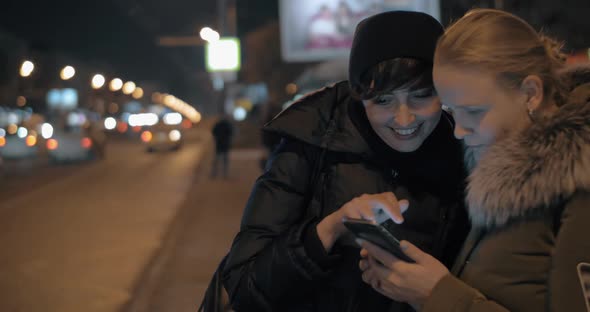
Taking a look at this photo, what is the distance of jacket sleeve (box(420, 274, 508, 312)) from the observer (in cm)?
145

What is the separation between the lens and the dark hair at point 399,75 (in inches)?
72.3

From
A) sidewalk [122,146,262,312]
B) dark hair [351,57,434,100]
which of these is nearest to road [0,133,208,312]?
sidewalk [122,146,262,312]

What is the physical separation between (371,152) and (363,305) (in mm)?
426

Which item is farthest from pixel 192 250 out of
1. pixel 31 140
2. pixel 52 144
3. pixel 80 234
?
pixel 31 140

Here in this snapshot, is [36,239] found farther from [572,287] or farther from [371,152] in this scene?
[572,287]

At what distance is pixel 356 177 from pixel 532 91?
58 cm

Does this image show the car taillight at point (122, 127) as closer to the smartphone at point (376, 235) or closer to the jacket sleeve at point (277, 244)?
the jacket sleeve at point (277, 244)

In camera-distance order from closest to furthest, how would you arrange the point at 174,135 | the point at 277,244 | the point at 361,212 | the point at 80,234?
the point at 361,212
the point at 277,244
the point at 80,234
the point at 174,135

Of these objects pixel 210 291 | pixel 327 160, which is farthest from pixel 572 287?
pixel 210 291

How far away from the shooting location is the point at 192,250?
354 inches

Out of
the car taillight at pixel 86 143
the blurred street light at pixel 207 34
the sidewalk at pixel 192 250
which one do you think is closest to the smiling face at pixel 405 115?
the sidewalk at pixel 192 250

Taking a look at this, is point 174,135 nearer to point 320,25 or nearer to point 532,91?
point 320,25

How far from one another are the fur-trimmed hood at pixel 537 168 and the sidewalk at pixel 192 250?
484cm

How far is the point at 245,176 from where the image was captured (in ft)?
65.4
